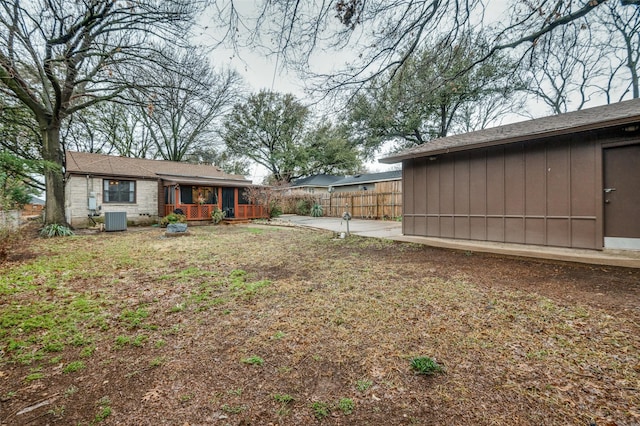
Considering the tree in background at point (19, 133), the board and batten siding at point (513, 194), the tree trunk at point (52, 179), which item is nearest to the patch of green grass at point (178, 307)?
the board and batten siding at point (513, 194)

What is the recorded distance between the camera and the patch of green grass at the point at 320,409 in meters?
1.75

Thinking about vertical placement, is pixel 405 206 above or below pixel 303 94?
below

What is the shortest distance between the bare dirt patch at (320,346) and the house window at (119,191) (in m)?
10.00

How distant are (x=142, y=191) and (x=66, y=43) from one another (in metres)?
8.29

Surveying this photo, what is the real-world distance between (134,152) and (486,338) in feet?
85.7

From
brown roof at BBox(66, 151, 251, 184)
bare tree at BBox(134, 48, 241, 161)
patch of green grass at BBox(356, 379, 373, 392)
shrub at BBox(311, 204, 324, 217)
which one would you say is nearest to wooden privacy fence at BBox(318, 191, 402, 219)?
shrub at BBox(311, 204, 324, 217)

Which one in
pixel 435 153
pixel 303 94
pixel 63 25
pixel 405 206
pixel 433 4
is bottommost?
pixel 405 206

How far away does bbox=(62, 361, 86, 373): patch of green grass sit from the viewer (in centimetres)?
223

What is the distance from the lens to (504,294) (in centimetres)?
379

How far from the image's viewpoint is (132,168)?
14.8 metres

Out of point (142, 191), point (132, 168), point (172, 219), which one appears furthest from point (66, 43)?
point (132, 168)

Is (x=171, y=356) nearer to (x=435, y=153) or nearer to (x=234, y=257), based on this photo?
(x=234, y=257)

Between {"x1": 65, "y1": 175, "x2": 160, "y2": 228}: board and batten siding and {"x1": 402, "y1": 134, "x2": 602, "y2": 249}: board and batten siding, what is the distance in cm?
1351

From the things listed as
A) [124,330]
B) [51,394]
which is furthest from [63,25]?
[51,394]
